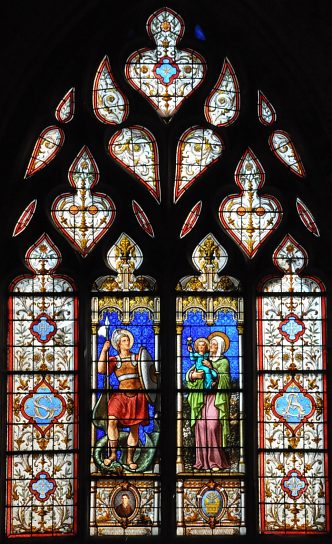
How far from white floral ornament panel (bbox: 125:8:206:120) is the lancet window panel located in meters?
1.17

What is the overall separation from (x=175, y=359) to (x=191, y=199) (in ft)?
4.26

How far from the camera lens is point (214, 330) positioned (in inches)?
446

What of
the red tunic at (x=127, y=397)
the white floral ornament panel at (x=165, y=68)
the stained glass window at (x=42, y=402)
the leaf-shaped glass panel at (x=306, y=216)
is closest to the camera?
the stained glass window at (x=42, y=402)

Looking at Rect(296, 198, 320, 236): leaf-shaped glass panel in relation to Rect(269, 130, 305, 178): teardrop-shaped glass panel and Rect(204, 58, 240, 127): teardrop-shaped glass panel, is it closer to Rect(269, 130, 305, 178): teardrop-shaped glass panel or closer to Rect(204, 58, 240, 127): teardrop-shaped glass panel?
Rect(269, 130, 305, 178): teardrop-shaped glass panel

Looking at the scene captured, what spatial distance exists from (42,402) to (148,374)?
0.85 m

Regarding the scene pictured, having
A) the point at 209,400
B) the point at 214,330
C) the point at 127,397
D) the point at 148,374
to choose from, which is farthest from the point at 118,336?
the point at 209,400

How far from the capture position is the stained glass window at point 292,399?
11.1 m

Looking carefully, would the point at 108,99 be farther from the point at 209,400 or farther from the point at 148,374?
the point at 209,400

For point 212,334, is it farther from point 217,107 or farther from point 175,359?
point 217,107

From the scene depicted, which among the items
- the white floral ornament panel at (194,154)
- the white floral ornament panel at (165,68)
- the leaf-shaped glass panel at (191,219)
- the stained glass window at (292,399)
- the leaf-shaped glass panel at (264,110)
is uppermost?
the white floral ornament panel at (165,68)

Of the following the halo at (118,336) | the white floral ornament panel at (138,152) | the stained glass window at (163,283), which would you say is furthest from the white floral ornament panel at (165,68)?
the halo at (118,336)

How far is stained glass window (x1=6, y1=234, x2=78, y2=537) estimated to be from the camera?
36.4 ft

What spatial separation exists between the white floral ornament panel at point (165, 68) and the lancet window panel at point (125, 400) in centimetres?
117

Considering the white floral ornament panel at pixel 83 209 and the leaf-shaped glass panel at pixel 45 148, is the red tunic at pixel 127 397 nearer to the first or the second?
the white floral ornament panel at pixel 83 209
